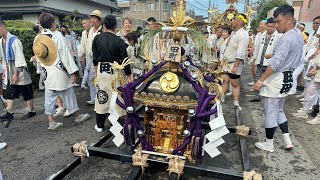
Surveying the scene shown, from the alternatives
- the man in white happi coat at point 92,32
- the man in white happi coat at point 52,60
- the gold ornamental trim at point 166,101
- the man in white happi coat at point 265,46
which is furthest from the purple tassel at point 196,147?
the man in white happi coat at point 265,46

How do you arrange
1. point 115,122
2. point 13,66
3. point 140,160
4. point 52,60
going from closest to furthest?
1. point 140,160
2. point 115,122
3. point 52,60
4. point 13,66

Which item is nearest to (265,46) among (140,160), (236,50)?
(236,50)

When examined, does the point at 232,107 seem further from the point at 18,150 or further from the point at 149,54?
the point at 18,150

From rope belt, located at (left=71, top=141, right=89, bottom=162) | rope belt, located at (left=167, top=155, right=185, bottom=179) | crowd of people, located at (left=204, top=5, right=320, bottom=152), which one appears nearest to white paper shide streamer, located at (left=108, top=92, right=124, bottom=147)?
rope belt, located at (left=71, top=141, right=89, bottom=162)

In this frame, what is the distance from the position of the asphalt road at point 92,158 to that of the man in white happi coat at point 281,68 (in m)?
0.46

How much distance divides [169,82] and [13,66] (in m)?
3.17

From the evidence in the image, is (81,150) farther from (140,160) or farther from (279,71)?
(279,71)

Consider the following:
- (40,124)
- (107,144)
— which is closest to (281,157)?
(107,144)

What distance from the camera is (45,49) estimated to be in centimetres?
362

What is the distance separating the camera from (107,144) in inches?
141

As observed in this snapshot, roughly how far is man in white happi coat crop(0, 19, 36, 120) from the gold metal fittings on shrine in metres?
2.78

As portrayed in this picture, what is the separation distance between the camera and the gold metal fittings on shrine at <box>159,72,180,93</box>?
2549mm

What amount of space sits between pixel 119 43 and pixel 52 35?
1.17 m

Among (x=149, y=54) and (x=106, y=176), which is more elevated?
(x=149, y=54)
